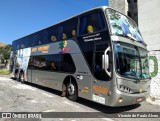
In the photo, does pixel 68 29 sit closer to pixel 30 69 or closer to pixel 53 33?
pixel 53 33

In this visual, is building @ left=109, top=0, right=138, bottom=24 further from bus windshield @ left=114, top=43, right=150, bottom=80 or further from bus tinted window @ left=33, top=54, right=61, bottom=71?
bus windshield @ left=114, top=43, right=150, bottom=80

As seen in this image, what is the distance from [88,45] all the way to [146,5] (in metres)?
28.0

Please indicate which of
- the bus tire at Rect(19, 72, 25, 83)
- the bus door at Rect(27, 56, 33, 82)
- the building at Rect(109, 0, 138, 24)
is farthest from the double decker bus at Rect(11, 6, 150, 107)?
the building at Rect(109, 0, 138, 24)

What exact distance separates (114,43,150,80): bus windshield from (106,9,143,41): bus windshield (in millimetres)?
508

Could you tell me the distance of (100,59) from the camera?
6.95 metres

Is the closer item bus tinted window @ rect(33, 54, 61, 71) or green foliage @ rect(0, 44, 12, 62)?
bus tinted window @ rect(33, 54, 61, 71)

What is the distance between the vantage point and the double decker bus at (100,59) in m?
6.43

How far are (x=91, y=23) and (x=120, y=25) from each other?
124 centimetres

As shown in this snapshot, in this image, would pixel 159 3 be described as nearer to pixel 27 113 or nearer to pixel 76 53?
pixel 76 53

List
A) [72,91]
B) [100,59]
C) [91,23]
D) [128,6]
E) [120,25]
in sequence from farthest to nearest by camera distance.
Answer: [128,6]
[72,91]
[91,23]
[120,25]
[100,59]

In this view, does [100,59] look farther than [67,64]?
No

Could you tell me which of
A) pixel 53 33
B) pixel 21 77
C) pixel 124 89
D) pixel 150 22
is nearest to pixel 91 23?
pixel 124 89

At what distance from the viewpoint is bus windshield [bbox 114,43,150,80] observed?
643 centimetres

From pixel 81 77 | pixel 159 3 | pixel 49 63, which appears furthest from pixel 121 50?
pixel 159 3
